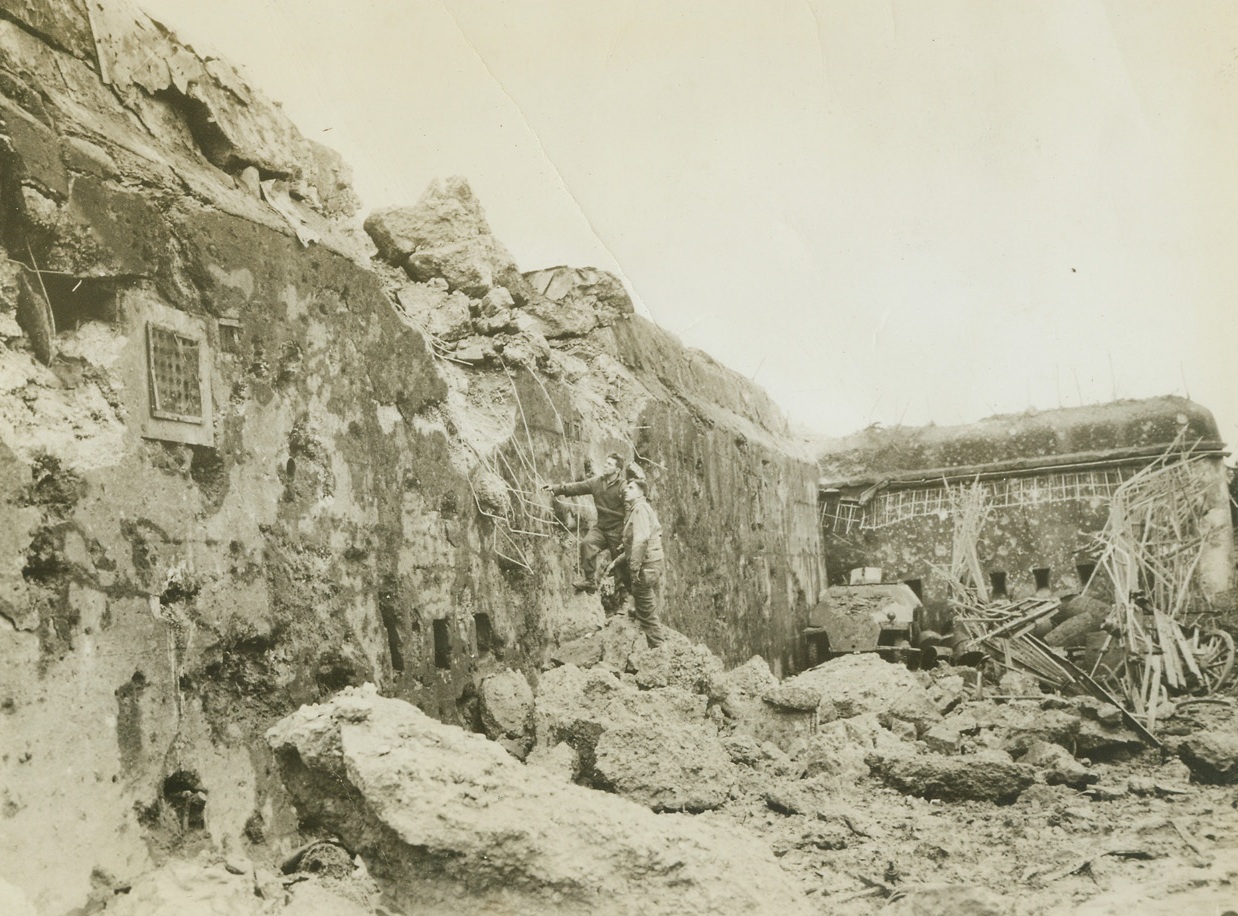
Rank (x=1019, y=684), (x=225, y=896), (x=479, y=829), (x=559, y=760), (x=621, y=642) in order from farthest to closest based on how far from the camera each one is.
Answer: (x=1019, y=684) → (x=621, y=642) → (x=559, y=760) → (x=225, y=896) → (x=479, y=829)

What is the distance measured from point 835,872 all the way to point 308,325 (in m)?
3.01

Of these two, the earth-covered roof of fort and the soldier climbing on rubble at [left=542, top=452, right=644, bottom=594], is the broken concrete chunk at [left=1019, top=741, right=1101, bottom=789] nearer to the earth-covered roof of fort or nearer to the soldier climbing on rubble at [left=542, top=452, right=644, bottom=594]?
the soldier climbing on rubble at [left=542, top=452, right=644, bottom=594]

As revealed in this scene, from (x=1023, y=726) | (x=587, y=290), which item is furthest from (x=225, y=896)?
(x=587, y=290)

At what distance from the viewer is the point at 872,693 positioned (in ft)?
23.6

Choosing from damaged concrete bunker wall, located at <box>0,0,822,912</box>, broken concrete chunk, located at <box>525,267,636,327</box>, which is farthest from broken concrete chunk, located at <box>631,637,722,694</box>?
broken concrete chunk, located at <box>525,267,636,327</box>

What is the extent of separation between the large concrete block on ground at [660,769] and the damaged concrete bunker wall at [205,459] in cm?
76

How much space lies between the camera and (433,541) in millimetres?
4984

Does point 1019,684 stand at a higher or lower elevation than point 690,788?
lower

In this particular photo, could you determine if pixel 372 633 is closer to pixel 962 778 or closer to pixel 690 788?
pixel 690 788

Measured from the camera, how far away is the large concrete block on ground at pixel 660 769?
473 cm

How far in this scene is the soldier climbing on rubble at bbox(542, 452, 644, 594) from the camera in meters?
6.52

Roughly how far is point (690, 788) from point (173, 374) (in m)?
2.83

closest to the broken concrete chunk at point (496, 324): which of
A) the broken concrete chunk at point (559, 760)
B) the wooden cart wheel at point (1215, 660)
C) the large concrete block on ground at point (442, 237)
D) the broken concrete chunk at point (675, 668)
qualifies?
the large concrete block on ground at point (442, 237)

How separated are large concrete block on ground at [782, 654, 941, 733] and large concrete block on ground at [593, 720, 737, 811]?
155 cm
